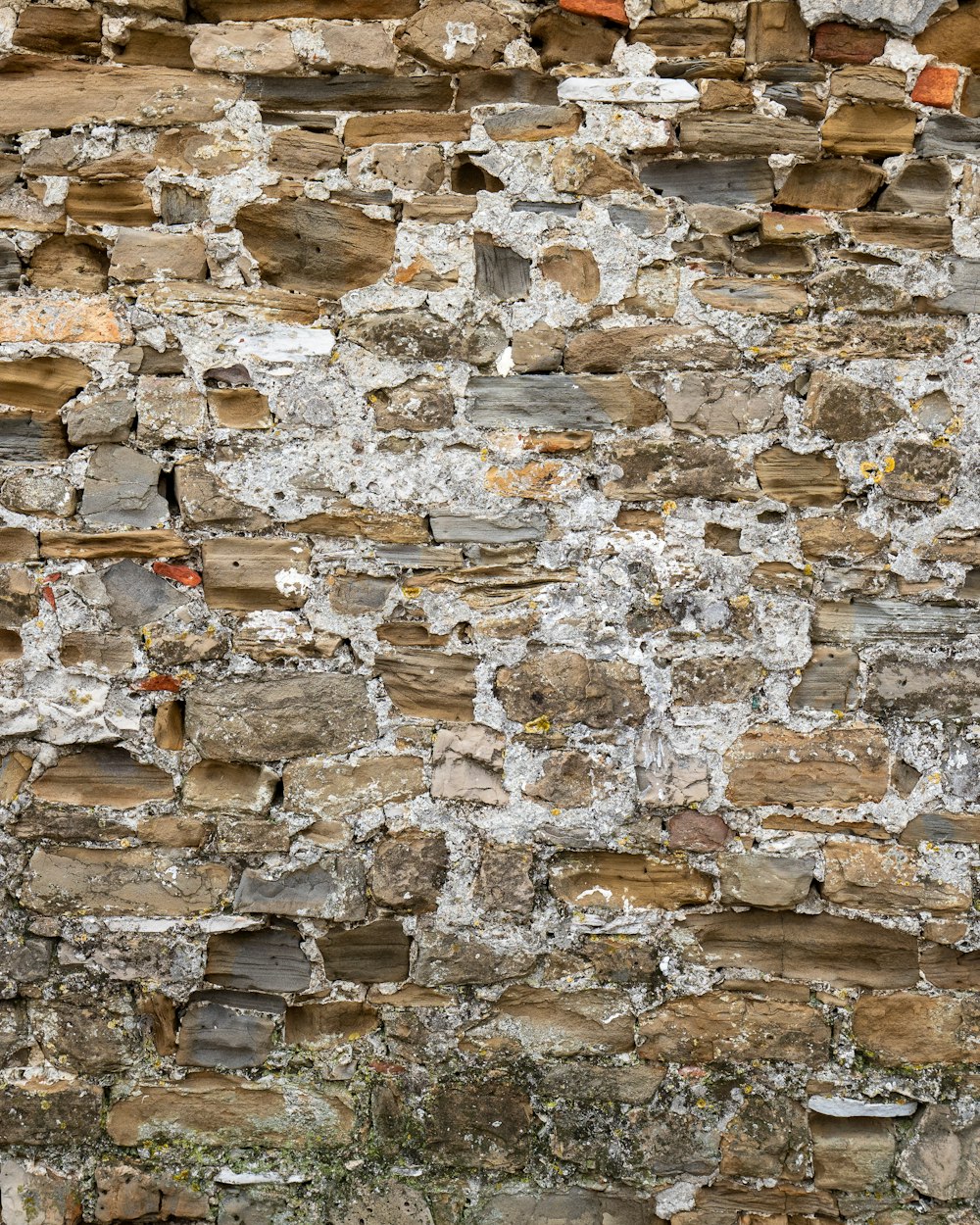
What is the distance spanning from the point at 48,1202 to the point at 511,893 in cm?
121

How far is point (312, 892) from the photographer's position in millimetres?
2029

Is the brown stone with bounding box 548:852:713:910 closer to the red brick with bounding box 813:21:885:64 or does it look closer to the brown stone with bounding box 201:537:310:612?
the brown stone with bounding box 201:537:310:612

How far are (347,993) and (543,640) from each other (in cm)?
86

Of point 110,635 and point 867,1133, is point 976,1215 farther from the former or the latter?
point 110,635

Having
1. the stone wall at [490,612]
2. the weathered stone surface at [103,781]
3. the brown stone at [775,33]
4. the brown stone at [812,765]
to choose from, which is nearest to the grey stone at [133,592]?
the stone wall at [490,612]

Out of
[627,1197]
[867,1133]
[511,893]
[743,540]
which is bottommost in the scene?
[627,1197]

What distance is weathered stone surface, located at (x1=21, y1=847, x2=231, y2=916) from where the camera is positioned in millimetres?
2037

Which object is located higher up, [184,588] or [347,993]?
[184,588]

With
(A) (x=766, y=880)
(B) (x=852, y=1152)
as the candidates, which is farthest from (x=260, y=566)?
(B) (x=852, y=1152)

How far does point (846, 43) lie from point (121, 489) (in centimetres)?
171

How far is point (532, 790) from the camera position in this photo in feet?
6.59

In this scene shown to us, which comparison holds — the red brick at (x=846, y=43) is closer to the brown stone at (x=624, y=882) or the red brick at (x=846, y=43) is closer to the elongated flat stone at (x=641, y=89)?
the elongated flat stone at (x=641, y=89)

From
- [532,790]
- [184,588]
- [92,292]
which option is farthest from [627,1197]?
[92,292]

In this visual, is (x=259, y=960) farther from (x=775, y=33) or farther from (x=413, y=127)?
(x=775, y=33)
